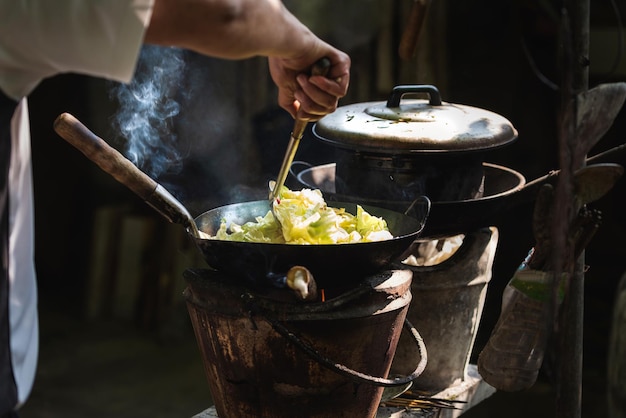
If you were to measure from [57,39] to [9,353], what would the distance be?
894 mm

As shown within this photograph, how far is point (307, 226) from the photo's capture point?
299cm

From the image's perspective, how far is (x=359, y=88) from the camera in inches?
261

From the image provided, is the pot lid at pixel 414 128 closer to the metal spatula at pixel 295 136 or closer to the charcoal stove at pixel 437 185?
the charcoal stove at pixel 437 185

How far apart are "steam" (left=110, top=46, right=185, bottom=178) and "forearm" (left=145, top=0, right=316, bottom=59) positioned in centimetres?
215

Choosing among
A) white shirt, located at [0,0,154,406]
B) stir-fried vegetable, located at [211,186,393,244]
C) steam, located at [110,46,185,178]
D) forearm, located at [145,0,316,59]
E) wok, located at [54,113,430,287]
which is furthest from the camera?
steam, located at [110,46,185,178]

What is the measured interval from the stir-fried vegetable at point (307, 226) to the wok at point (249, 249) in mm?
132

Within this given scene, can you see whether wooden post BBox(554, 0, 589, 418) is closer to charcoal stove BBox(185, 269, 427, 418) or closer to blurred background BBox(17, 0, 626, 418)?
charcoal stove BBox(185, 269, 427, 418)

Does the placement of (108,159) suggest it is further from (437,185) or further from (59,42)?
(437,185)

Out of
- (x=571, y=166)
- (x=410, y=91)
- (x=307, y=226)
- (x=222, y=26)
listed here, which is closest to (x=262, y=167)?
(x=410, y=91)

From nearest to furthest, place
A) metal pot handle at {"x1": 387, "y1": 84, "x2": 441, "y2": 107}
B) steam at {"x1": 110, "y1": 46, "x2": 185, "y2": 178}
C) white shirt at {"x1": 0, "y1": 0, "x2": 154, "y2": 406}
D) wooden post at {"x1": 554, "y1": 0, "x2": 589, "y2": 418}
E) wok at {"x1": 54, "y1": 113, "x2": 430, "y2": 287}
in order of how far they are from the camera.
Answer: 1. white shirt at {"x1": 0, "y1": 0, "x2": 154, "y2": 406}
2. wooden post at {"x1": 554, "y1": 0, "x2": 589, "y2": 418}
3. wok at {"x1": 54, "y1": 113, "x2": 430, "y2": 287}
4. metal pot handle at {"x1": 387, "y1": 84, "x2": 441, "y2": 107}
5. steam at {"x1": 110, "y1": 46, "x2": 185, "y2": 178}

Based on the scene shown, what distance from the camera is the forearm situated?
6.61 ft

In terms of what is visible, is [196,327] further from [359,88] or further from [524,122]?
[524,122]

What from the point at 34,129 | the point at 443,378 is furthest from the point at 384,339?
the point at 34,129

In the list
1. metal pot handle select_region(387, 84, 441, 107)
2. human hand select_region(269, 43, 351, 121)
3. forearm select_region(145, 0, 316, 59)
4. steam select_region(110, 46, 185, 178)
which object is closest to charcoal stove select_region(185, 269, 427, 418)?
human hand select_region(269, 43, 351, 121)
